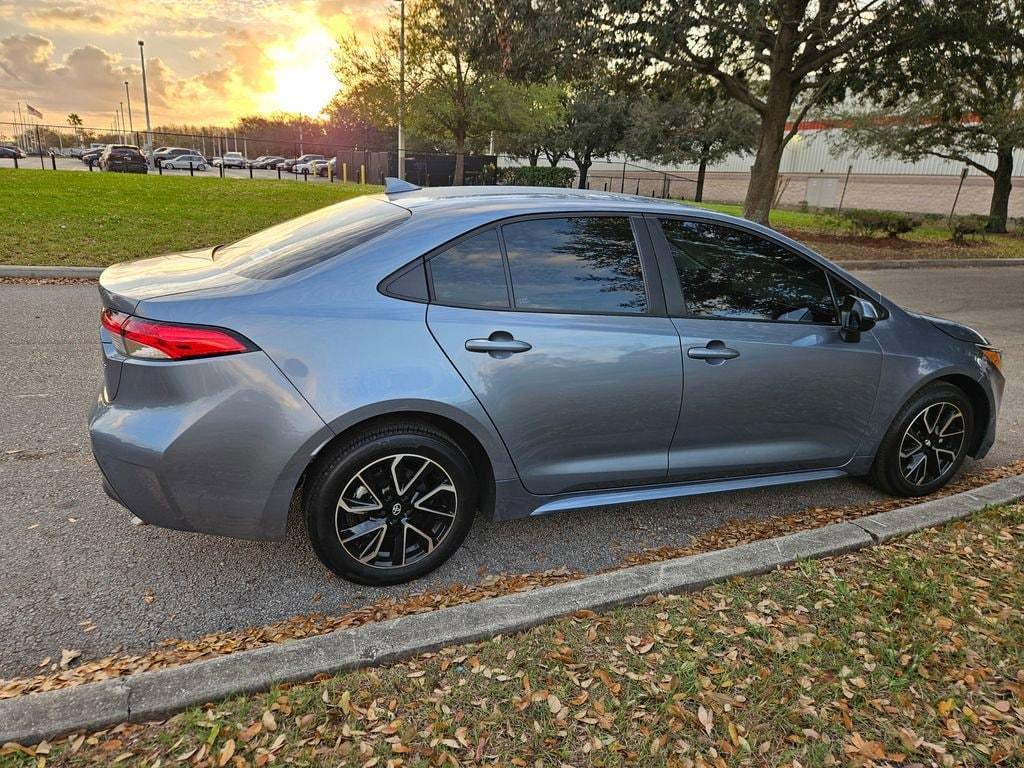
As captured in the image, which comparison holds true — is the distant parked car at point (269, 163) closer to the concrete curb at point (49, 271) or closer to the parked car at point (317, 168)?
the parked car at point (317, 168)

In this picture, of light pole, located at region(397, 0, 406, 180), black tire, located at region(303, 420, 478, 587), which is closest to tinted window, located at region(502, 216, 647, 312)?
black tire, located at region(303, 420, 478, 587)

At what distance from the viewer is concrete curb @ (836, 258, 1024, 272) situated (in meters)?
14.7

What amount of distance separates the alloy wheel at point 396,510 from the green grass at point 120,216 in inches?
344

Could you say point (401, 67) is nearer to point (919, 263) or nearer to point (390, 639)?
point (919, 263)

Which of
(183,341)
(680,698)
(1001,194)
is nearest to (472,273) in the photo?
(183,341)

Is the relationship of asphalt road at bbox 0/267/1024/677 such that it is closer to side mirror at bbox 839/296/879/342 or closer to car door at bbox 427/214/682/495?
car door at bbox 427/214/682/495

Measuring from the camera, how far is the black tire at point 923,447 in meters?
3.89

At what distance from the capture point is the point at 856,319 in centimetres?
357

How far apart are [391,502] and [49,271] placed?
8683mm

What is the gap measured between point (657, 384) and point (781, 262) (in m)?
1.07

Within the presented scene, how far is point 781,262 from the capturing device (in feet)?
11.8

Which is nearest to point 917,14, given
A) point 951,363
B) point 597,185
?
point 951,363

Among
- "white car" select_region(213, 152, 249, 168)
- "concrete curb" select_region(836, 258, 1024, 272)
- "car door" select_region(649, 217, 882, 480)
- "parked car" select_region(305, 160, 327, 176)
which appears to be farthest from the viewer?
"white car" select_region(213, 152, 249, 168)

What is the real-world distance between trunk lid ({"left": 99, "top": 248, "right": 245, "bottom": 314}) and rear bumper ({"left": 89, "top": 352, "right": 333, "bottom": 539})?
28 cm
